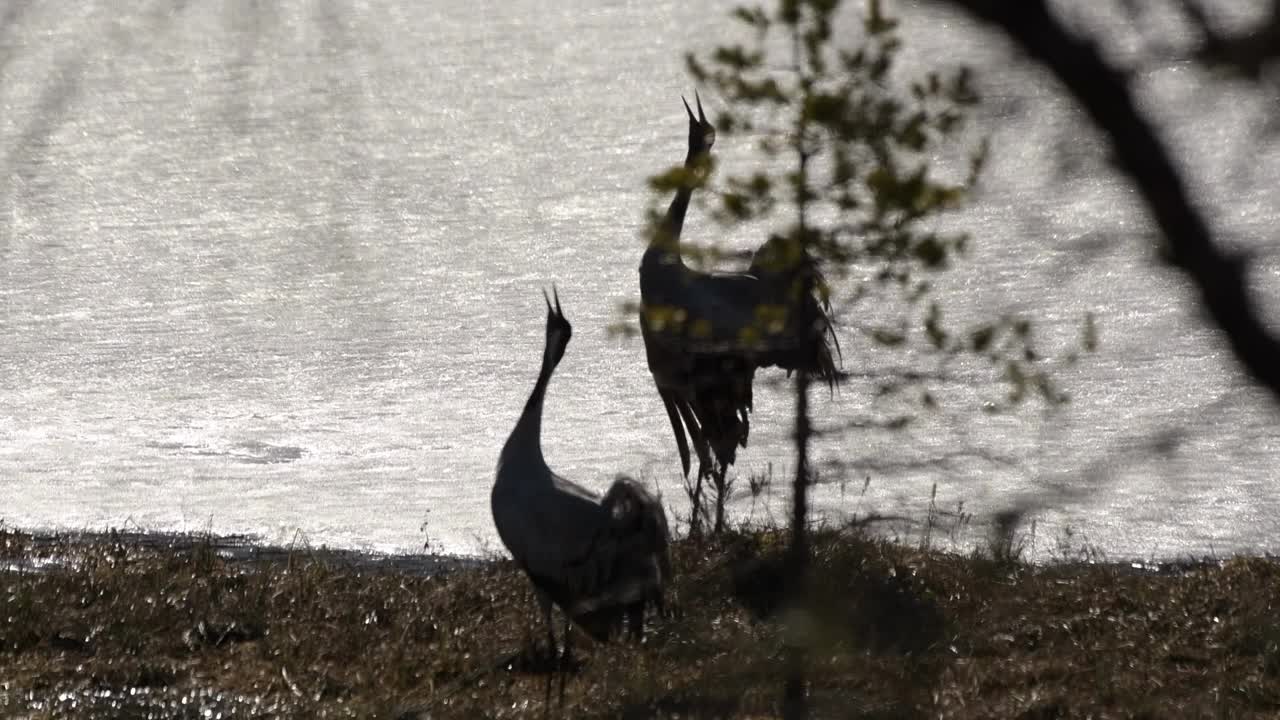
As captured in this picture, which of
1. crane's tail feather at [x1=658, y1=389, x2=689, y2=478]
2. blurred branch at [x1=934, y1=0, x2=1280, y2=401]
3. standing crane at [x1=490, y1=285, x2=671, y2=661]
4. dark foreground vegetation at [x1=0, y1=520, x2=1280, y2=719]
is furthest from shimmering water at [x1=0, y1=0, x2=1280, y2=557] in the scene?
standing crane at [x1=490, y1=285, x2=671, y2=661]

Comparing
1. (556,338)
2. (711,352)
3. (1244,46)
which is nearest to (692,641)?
(556,338)

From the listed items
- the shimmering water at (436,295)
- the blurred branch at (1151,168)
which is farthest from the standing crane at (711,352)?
the blurred branch at (1151,168)

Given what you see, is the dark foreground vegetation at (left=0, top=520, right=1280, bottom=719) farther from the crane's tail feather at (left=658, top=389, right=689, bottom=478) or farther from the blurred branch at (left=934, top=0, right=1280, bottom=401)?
the blurred branch at (left=934, top=0, right=1280, bottom=401)

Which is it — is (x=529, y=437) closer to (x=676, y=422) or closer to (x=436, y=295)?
(x=676, y=422)

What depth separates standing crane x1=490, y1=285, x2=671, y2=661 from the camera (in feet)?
17.5

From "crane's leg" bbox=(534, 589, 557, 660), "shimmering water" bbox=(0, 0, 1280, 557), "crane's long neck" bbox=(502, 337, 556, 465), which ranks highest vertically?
"crane's long neck" bbox=(502, 337, 556, 465)

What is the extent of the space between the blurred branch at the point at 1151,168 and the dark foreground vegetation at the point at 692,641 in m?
2.65

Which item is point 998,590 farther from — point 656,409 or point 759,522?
point 656,409

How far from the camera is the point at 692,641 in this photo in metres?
5.88

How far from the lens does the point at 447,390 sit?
38.1 feet

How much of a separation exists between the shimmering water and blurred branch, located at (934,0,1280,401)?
0.22 ft

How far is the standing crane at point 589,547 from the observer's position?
17.5 feet

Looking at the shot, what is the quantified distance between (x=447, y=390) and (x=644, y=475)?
319 cm

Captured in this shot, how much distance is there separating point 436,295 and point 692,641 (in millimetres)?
8454
